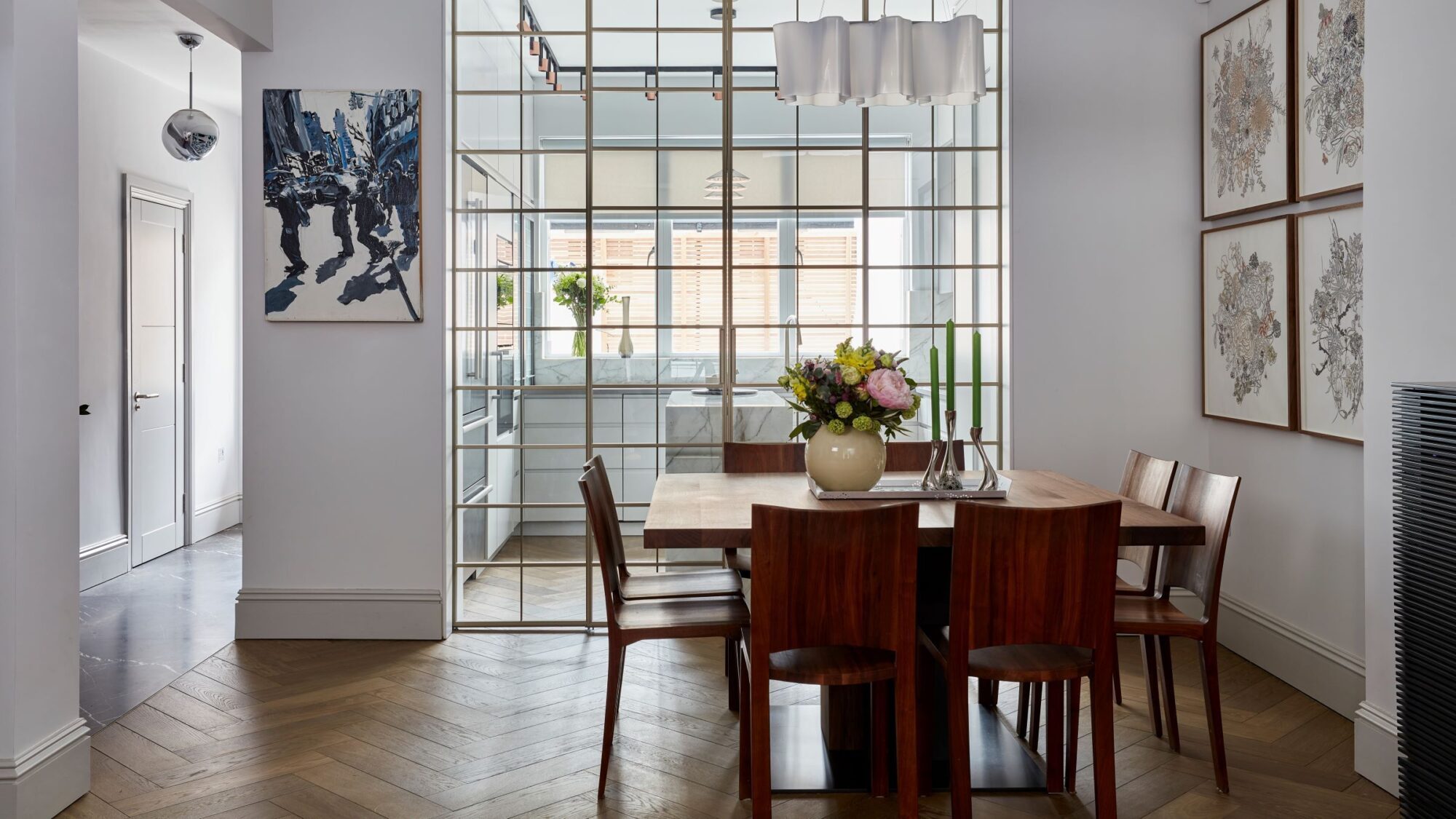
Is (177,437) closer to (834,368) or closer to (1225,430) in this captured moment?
(834,368)

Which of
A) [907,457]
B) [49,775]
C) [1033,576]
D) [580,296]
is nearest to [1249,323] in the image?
[907,457]

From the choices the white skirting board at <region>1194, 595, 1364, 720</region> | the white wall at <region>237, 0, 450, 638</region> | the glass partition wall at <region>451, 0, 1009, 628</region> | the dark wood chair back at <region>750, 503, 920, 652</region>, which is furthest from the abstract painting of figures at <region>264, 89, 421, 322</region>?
the white skirting board at <region>1194, 595, 1364, 720</region>

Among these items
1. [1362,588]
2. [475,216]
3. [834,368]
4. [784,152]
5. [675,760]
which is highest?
[784,152]

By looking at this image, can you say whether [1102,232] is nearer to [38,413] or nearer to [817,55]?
[817,55]

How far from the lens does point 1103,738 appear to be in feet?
7.33

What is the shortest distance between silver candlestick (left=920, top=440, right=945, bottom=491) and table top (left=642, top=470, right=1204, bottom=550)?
13 centimetres

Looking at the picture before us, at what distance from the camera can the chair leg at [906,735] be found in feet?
7.30

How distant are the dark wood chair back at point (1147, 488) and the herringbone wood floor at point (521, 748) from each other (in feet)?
1.77

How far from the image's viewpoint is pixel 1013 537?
2207 mm

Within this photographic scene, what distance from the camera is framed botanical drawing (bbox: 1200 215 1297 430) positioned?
3496 millimetres

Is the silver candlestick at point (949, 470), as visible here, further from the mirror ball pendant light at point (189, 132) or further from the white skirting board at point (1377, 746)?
the mirror ball pendant light at point (189, 132)

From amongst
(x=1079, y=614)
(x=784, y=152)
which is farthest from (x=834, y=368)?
(x=784, y=152)

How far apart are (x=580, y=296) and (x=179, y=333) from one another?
11.2ft

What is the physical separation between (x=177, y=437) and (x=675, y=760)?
473 cm
